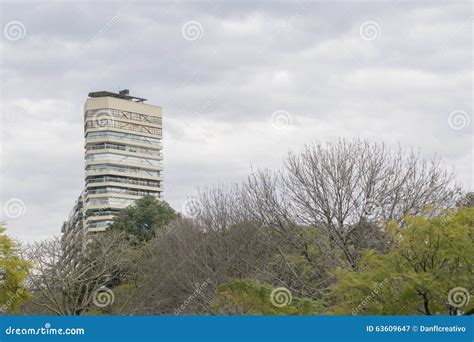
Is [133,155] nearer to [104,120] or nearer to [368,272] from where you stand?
[104,120]

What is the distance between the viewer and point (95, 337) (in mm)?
11734

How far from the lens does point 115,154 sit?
7919 centimetres

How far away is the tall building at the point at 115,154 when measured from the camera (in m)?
77.3

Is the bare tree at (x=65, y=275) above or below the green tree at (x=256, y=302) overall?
Result: above
